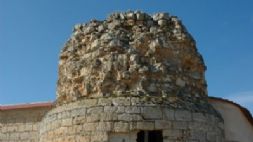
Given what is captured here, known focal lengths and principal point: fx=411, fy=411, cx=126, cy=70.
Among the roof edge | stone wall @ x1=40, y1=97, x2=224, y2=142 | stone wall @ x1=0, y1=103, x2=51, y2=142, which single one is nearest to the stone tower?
stone wall @ x1=40, y1=97, x2=224, y2=142

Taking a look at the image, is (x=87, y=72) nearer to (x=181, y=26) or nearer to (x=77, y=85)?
(x=77, y=85)

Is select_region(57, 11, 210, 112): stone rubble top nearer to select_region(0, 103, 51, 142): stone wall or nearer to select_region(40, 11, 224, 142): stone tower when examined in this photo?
select_region(40, 11, 224, 142): stone tower

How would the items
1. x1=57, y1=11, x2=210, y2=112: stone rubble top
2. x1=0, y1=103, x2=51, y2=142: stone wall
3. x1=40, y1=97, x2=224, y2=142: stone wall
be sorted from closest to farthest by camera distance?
x1=40, y1=97, x2=224, y2=142: stone wall, x1=57, y1=11, x2=210, y2=112: stone rubble top, x1=0, y1=103, x2=51, y2=142: stone wall

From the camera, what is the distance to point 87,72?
806 cm

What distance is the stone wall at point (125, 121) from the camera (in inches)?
288

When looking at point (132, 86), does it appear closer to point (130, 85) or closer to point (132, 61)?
point (130, 85)

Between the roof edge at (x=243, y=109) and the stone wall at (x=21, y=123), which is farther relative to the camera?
the stone wall at (x=21, y=123)

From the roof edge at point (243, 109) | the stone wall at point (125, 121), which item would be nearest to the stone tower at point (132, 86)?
the stone wall at point (125, 121)

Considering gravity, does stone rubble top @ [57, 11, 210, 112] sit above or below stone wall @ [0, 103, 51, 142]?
above

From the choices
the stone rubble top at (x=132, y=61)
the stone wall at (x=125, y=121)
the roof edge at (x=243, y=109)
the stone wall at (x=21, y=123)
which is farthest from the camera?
the stone wall at (x=21, y=123)

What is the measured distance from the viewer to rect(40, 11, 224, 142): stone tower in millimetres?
7391

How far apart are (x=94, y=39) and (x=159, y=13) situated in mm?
1503

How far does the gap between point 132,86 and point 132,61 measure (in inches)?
19.2

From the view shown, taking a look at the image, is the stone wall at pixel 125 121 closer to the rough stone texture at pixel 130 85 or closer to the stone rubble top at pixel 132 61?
the rough stone texture at pixel 130 85
